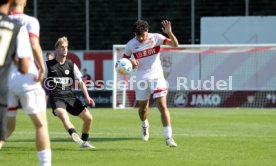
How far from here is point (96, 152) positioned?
12.8 m

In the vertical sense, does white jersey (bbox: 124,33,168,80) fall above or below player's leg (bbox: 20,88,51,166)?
above

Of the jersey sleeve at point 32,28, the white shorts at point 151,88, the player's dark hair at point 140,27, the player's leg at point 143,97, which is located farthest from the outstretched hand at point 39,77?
the player's leg at point 143,97

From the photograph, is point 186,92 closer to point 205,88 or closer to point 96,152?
point 205,88

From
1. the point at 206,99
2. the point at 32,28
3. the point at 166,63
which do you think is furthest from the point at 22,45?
the point at 166,63

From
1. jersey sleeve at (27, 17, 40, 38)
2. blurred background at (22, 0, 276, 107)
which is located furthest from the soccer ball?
blurred background at (22, 0, 276, 107)

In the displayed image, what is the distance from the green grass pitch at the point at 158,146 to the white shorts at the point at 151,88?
3.04 feet

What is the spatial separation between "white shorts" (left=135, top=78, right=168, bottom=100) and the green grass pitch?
93cm

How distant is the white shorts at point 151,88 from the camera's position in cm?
1448

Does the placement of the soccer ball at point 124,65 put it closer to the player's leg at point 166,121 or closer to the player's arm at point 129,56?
the player's arm at point 129,56

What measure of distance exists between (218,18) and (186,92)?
3.83 meters

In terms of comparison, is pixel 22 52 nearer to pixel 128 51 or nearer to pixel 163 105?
pixel 163 105

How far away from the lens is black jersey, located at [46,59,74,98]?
14.0 metres

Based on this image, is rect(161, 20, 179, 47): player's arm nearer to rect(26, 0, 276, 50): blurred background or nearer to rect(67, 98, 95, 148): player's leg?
rect(67, 98, 95, 148): player's leg

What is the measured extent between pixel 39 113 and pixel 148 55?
20.1 ft
